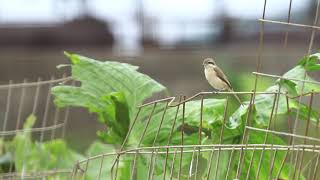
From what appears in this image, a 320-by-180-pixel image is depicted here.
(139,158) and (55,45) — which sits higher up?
(139,158)

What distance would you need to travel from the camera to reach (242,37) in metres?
10.5

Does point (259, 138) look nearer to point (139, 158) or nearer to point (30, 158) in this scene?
point (139, 158)

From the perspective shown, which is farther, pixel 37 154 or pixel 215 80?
pixel 37 154

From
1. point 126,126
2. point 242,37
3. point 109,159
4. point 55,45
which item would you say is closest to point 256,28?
point 242,37

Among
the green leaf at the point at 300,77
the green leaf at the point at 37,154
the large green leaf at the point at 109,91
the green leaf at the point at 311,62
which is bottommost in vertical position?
the green leaf at the point at 37,154

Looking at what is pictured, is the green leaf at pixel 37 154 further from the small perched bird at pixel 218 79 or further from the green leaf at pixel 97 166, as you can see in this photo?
the small perched bird at pixel 218 79

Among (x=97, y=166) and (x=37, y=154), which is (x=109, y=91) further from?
(x=37, y=154)

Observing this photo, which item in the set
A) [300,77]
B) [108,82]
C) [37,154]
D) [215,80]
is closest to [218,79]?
[215,80]

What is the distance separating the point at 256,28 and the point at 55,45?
2.26 meters

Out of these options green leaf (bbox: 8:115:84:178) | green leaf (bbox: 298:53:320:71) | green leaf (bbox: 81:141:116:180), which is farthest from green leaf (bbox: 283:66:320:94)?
green leaf (bbox: 8:115:84:178)

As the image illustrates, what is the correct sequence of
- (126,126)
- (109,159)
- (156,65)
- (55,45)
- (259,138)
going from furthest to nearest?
(55,45) → (156,65) → (109,159) → (126,126) → (259,138)

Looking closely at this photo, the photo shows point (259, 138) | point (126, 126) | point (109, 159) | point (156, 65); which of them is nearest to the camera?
point (259, 138)

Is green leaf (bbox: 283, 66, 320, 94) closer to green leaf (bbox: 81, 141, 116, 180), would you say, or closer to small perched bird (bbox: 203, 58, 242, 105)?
small perched bird (bbox: 203, 58, 242, 105)

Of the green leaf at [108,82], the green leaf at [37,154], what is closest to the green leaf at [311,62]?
the green leaf at [108,82]
